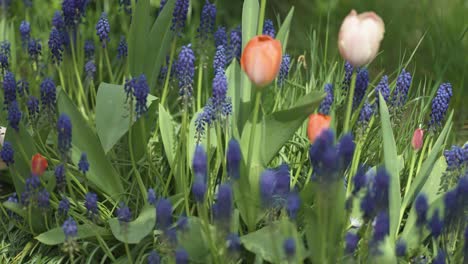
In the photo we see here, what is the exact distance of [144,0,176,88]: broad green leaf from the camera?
301 cm

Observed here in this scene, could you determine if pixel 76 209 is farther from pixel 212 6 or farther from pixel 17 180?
pixel 212 6

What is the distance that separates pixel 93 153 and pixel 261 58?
2.70 ft

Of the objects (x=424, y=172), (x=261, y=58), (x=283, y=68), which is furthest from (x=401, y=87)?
(x=261, y=58)

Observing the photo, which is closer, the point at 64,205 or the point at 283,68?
the point at 64,205

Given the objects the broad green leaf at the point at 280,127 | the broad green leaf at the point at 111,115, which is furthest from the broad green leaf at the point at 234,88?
the broad green leaf at the point at 111,115

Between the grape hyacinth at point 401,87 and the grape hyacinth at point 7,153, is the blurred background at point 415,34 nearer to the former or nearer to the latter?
the grape hyacinth at point 401,87

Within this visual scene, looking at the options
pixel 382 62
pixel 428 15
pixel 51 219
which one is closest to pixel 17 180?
pixel 51 219

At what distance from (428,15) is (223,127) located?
1817 mm

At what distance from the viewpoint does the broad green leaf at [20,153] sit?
2.68 metres

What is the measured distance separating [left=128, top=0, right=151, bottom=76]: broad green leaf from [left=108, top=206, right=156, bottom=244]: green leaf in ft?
2.37

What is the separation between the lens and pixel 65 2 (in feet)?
9.56

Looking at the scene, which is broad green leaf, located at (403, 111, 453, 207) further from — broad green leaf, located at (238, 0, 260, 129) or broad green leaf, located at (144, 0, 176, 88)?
broad green leaf, located at (144, 0, 176, 88)

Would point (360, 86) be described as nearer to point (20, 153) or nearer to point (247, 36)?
point (247, 36)

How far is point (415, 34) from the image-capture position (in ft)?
13.1
